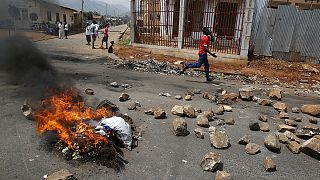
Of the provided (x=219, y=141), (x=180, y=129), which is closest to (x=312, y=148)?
(x=219, y=141)

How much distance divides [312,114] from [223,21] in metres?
6.99

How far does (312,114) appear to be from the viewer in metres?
5.94

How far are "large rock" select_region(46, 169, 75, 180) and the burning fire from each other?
1.62 feet

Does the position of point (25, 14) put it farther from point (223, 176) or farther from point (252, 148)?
point (252, 148)

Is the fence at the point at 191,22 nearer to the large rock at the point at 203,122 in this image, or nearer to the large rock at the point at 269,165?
the large rock at the point at 203,122

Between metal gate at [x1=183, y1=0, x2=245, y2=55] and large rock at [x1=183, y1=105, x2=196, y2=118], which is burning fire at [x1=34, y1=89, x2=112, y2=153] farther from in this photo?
metal gate at [x1=183, y1=0, x2=245, y2=55]

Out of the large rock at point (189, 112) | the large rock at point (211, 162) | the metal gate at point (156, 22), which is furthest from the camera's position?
the metal gate at point (156, 22)

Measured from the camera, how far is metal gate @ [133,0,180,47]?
13391 millimetres

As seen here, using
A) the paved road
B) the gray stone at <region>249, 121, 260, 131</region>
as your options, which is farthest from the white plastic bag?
the gray stone at <region>249, 121, 260, 131</region>

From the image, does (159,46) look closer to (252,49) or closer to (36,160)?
(252,49)

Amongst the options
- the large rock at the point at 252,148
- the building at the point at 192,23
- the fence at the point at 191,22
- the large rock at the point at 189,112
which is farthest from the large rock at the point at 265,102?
the fence at the point at 191,22

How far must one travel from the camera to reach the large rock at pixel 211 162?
359 centimetres

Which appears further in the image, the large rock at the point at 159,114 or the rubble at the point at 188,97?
the rubble at the point at 188,97

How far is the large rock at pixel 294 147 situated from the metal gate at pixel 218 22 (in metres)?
7.72
